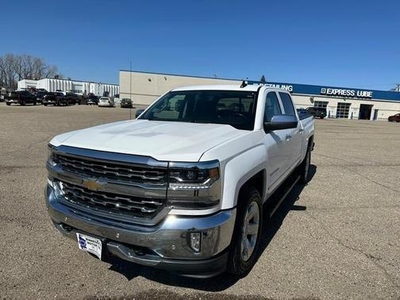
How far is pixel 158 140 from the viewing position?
9.41 feet

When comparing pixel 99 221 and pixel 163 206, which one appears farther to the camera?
pixel 99 221

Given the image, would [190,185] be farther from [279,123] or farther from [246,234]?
[279,123]

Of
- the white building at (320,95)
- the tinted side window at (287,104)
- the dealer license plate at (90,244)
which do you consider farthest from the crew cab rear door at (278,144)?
the white building at (320,95)

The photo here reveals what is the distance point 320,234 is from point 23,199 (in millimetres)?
4647

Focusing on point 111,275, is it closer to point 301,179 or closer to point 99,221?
point 99,221

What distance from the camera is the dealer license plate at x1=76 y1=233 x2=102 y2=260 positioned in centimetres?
278

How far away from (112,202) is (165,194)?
0.54 meters

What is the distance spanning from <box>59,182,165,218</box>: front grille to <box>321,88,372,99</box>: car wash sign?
67.8 meters

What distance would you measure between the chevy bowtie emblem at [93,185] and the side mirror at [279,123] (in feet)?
6.65

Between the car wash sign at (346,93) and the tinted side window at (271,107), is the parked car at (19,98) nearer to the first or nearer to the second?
the tinted side window at (271,107)

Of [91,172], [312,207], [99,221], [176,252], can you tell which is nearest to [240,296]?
[176,252]

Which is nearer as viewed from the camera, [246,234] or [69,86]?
[246,234]

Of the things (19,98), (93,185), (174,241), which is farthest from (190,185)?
(19,98)

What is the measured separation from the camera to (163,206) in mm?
2547
